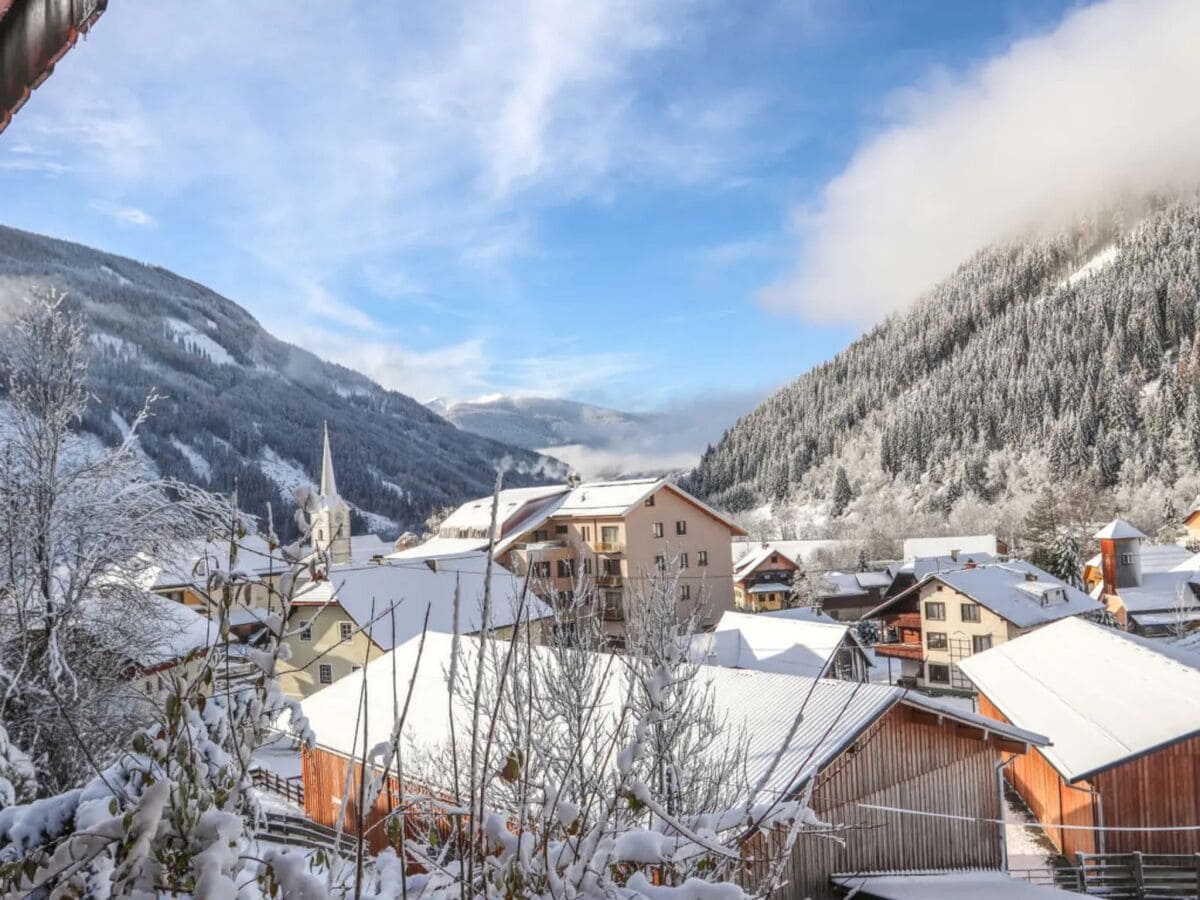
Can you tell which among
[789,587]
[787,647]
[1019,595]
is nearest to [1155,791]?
[787,647]

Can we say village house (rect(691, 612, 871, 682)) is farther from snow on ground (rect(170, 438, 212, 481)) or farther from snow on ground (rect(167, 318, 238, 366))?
snow on ground (rect(167, 318, 238, 366))

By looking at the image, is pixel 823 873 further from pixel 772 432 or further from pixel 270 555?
pixel 772 432

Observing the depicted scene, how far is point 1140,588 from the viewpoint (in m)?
38.8

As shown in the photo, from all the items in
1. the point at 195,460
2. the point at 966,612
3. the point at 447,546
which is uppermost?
the point at 195,460

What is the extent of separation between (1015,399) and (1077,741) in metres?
117

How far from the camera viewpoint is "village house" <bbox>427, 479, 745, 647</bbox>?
39625 mm

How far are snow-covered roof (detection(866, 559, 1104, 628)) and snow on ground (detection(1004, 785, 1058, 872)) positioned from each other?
54.2ft

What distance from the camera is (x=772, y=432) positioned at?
139 metres

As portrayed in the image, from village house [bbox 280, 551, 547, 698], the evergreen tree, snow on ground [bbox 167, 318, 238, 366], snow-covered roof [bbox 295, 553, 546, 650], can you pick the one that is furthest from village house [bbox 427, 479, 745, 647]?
snow on ground [bbox 167, 318, 238, 366]

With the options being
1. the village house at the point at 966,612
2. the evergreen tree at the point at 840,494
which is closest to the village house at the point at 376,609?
the village house at the point at 966,612

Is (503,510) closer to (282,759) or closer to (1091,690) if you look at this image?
(282,759)

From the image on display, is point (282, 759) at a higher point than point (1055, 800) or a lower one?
lower

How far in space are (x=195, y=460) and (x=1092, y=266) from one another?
177 metres

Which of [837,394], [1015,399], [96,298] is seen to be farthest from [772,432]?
[96,298]
